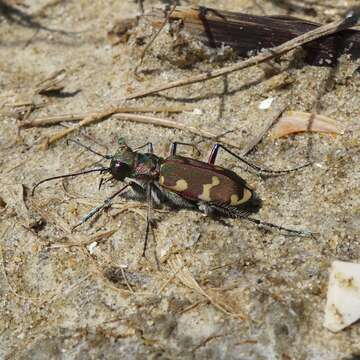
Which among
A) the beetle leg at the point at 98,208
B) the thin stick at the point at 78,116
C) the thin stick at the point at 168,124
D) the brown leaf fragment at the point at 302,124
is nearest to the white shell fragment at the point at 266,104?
the brown leaf fragment at the point at 302,124

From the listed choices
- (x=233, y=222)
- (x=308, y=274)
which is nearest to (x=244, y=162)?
(x=233, y=222)

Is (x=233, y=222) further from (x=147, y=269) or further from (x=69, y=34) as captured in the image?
(x=69, y=34)

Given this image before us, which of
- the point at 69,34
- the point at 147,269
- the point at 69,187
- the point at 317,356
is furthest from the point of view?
the point at 69,34

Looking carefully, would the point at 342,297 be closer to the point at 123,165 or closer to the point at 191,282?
the point at 191,282

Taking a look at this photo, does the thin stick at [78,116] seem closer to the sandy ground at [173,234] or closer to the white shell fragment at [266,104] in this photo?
the sandy ground at [173,234]

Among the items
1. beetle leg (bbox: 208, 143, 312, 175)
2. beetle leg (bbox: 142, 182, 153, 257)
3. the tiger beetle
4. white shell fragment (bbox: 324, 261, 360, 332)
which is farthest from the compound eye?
white shell fragment (bbox: 324, 261, 360, 332)

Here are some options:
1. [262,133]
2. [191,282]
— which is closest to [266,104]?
[262,133]
